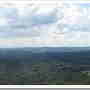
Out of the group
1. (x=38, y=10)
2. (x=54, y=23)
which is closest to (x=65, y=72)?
(x=54, y=23)

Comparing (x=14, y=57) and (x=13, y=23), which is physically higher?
(x=13, y=23)

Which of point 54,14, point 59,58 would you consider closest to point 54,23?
point 54,14

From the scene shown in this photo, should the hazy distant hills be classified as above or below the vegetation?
above

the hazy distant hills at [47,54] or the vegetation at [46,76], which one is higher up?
the hazy distant hills at [47,54]

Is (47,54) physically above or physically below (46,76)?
above

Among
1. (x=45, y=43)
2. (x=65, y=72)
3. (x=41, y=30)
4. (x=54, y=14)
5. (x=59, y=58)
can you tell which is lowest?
(x=65, y=72)

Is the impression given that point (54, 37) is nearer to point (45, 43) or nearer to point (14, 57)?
point (45, 43)

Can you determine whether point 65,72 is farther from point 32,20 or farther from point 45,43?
point 32,20

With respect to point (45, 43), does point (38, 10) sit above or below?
above

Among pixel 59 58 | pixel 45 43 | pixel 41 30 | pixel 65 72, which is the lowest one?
pixel 65 72
